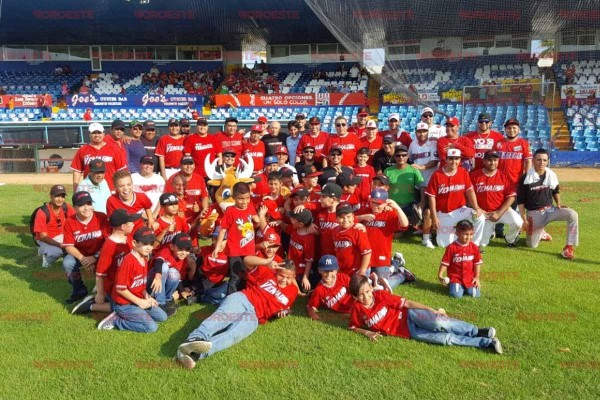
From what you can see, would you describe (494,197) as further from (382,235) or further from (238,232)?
(238,232)

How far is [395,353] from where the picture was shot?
431cm

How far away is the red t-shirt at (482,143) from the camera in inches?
321

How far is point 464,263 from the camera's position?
18.7 ft

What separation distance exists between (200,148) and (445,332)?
18.0 feet

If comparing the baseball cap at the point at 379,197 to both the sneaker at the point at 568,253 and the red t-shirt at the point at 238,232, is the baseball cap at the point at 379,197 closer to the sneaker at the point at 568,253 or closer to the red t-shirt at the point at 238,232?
the red t-shirt at the point at 238,232

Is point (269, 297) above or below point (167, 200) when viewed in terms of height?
below

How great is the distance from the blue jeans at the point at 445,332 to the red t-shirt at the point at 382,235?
1.29 m

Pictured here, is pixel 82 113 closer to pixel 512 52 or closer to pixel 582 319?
pixel 512 52

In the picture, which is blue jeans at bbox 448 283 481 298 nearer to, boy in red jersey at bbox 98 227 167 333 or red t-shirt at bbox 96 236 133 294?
A: boy in red jersey at bbox 98 227 167 333

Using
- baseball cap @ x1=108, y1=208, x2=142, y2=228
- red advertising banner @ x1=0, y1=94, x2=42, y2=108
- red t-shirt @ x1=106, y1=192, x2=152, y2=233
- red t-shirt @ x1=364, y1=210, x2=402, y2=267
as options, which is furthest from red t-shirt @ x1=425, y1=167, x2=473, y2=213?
red advertising banner @ x1=0, y1=94, x2=42, y2=108

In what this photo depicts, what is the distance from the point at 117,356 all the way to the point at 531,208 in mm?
6152

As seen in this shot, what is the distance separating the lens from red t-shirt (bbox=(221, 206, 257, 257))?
5.68m

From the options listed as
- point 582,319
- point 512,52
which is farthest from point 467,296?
point 512,52

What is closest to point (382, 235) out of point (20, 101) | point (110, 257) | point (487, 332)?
point (487, 332)
